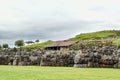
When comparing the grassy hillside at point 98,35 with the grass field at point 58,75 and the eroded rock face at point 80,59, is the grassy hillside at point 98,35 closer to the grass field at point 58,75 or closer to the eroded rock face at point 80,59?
the eroded rock face at point 80,59

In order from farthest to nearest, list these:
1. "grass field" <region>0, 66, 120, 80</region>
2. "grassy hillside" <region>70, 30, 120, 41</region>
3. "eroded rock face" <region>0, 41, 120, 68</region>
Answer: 1. "grassy hillside" <region>70, 30, 120, 41</region>
2. "eroded rock face" <region>0, 41, 120, 68</region>
3. "grass field" <region>0, 66, 120, 80</region>

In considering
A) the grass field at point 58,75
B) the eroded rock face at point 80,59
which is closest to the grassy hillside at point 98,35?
the eroded rock face at point 80,59

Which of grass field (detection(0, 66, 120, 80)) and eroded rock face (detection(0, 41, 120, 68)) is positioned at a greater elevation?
eroded rock face (detection(0, 41, 120, 68))

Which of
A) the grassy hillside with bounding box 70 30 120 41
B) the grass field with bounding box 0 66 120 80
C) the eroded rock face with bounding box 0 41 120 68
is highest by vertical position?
the grassy hillside with bounding box 70 30 120 41

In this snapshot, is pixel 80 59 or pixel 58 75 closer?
pixel 58 75

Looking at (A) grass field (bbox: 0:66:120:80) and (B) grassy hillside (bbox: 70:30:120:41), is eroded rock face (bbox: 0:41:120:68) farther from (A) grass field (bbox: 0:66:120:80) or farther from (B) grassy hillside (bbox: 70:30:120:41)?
(B) grassy hillside (bbox: 70:30:120:41)

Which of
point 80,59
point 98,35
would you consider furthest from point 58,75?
point 98,35

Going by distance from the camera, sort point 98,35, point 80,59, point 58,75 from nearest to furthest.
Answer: point 58,75
point 80,59
point 98,35

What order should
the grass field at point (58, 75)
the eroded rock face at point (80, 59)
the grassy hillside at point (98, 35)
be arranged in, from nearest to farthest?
the grass field at point (58, 75) < the eroded rock face at point (80, 59) < the grassy hillside at point (98, 35)

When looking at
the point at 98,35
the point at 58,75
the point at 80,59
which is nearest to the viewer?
the point at 58,75

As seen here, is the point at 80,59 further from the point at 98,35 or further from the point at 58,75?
the point at 98,35

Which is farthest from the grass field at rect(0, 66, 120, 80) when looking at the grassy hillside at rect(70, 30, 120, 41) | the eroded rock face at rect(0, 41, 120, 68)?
the grassy hillside at rect(70, 30, 120, 41)

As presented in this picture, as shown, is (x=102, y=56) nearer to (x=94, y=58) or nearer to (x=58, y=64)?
(x=94, y=58)

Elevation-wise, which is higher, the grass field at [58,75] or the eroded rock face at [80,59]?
the eroded rock face at [80,59]
